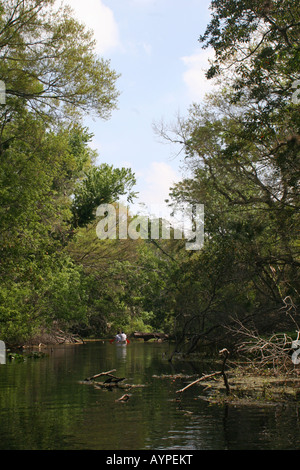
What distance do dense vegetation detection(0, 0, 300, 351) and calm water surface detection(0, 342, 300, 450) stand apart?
20.9 ft

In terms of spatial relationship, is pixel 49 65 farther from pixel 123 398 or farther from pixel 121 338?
pixel 121 338

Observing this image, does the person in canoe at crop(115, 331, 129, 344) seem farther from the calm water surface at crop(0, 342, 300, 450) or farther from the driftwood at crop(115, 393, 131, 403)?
the driftwood at crop(115, 393, 131, 403)

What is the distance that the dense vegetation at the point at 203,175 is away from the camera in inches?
755

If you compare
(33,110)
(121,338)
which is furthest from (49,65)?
(121,338)

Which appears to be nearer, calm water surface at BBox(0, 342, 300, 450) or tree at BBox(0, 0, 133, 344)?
calm water surface at BBox(0, 342, 300, 450)

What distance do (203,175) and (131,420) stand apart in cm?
2055

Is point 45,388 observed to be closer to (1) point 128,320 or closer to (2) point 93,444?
(2) point 93,444

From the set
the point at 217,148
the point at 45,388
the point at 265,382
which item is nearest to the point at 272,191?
the point at 217,148

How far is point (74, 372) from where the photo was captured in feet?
74.3

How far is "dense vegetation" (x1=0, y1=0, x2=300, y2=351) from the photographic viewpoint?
19.2 metres

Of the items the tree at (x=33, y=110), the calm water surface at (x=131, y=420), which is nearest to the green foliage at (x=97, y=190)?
the tree at (x=33, y=110)

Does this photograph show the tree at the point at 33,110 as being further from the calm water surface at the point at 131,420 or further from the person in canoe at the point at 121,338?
the person in canoe at the point at 121,338

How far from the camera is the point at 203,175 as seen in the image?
3144 centimetres

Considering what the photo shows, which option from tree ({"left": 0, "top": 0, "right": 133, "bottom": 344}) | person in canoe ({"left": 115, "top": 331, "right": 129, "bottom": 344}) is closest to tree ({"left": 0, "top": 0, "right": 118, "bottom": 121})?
tree ({"left": 0, "top": 0, "right": 133, "bottom": 344})
